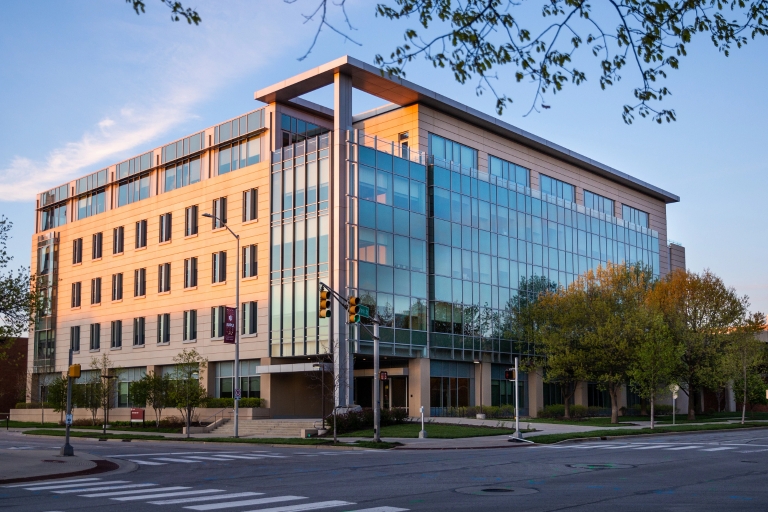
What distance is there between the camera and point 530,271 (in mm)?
66875

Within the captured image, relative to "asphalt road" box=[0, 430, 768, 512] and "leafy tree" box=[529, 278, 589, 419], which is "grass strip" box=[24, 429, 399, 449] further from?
"leafy tree" box=[529, 278, 589, 419]

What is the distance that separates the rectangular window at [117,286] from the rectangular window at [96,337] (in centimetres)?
342

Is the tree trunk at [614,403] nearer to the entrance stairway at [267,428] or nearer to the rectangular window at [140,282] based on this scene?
the entrance stairway at [267,428]

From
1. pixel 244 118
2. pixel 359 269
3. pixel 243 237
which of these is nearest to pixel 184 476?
pixel 359 269

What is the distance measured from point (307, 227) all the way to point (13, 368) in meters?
47.6

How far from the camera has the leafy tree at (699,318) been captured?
6181 cm

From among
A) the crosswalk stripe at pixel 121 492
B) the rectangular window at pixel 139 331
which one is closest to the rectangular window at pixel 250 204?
the rectangular window at pixel 139 331

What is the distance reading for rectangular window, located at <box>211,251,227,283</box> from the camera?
60375 millimetres

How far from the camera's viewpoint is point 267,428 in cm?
5050

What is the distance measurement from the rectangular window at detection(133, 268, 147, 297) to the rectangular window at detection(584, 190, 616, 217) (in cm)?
3844

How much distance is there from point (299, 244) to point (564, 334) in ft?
63.7

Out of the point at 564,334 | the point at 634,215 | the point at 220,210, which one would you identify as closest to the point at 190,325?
the point at 220,210

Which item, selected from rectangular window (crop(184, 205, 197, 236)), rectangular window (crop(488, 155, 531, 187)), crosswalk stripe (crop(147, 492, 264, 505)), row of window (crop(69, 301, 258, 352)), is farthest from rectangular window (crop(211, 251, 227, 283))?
crosswalk stripe (crop(147, 492, 264, 505))

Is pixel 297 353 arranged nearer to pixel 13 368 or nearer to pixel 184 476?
pixel 184 476
